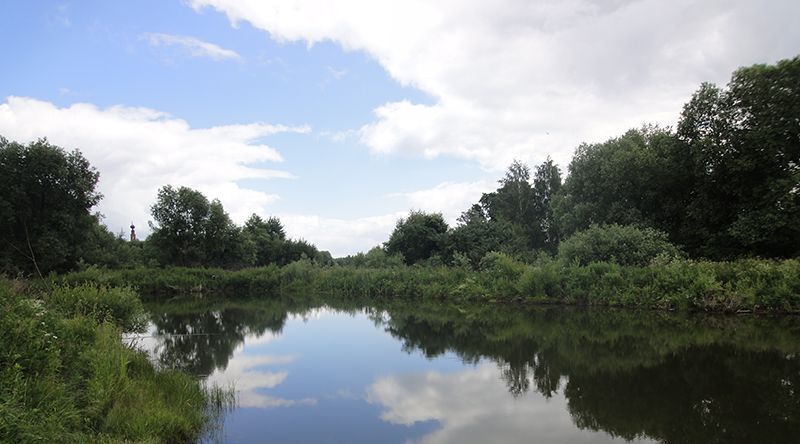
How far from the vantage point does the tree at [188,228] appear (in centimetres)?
4234

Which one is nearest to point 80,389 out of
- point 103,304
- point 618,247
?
point 103,304

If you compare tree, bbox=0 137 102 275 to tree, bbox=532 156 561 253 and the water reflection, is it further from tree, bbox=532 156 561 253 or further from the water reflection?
tree, bbox=532 156 561 253

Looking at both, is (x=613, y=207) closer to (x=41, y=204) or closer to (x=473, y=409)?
(x=473, y=409)

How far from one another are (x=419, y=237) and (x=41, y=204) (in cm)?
2747

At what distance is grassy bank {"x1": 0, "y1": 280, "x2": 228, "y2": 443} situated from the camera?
192 inches

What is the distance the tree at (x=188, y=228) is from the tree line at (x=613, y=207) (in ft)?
0.30

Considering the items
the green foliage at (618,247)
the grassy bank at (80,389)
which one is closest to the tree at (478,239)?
the green foliage at (618,247)

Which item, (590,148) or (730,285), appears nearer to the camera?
(730,285)

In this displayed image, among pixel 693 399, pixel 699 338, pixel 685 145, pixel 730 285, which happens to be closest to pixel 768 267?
pixel 730 285

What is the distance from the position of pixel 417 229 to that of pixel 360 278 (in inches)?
291

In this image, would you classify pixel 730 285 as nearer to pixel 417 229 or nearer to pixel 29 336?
pixel 29 336

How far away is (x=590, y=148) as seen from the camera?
38125 mm

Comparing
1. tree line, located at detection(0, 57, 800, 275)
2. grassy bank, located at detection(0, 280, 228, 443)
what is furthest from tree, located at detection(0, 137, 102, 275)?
grassy bank, located at detection(0, 280, 228, 443)

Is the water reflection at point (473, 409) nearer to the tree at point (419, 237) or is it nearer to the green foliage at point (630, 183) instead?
the green foliage at point (630, 183)
